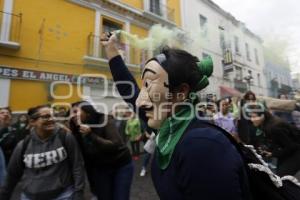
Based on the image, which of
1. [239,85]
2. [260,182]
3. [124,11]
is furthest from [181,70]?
[239,85]

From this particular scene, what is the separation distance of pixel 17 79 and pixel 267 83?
24.9m

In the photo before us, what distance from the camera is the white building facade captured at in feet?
52.4

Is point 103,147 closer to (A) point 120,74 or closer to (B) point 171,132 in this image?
(A) point 120,74

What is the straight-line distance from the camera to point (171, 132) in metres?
1.13

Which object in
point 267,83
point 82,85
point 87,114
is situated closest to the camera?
point 87,114

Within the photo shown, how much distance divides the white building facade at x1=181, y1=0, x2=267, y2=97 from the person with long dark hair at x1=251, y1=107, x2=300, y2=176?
10290 mm

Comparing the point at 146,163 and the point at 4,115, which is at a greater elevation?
the point at 4,115

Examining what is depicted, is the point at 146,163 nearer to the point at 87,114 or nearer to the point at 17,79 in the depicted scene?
the point at 87,114

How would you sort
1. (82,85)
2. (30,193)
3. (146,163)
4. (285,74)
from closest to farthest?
(30,193) → (146,163) → (82,85) → (285,74)

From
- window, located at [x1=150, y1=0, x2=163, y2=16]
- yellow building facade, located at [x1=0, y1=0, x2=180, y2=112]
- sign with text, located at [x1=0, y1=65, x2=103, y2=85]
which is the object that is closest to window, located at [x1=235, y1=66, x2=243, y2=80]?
window, located at [x1=150, y1=0, x2=163, y2=16]

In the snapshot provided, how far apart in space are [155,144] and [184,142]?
363 millimetres

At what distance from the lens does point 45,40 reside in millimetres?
9688

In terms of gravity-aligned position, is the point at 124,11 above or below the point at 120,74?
above

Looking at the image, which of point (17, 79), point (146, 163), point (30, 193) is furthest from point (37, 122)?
point (17, 79)
